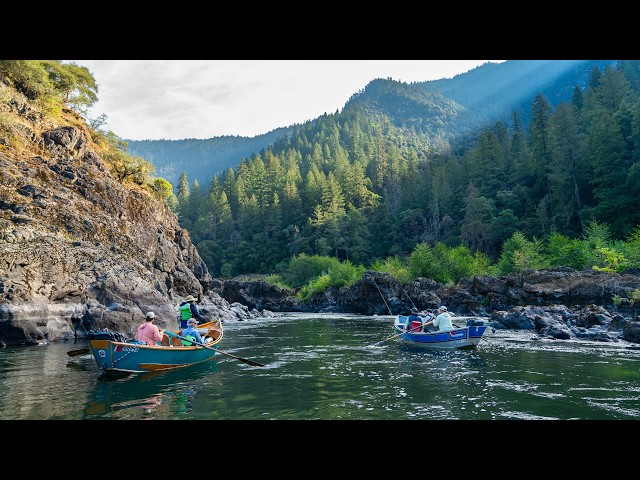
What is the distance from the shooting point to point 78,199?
96.8 ft

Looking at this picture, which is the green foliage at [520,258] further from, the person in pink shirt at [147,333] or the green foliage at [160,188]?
the green foliage at [160,188]

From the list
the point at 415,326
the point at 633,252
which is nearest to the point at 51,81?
the point at 415,326

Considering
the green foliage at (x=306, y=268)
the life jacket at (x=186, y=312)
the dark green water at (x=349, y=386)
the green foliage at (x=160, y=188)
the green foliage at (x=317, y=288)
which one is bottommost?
the dark green water at (x=349, y=386)

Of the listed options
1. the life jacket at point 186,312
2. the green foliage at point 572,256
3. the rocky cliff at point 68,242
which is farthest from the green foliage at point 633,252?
the rocky cliff at point 68,242

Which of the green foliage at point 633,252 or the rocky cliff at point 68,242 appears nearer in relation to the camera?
the rocky cliff at point 68,242

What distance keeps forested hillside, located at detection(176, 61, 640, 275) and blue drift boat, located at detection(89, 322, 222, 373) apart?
1500 inches

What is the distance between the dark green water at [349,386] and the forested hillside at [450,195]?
98.7 feet

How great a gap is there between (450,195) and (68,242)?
6573 cm

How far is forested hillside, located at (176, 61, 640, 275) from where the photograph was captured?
50438mm

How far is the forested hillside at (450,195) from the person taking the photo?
5044cm

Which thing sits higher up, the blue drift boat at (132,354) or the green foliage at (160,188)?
the green foliage at (160,188)

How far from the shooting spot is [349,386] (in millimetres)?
12672
